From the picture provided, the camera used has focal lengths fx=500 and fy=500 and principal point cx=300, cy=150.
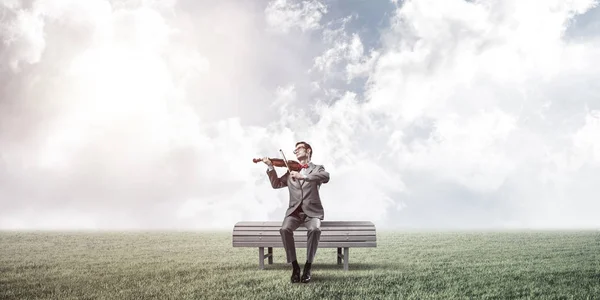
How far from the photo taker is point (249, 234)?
8.11 m

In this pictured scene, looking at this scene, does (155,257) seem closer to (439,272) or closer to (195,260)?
(195,260)

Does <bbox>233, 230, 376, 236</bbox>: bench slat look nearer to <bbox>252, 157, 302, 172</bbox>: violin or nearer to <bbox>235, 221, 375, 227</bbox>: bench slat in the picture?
<bbox>235, 221, 375, 227</bbox>: bench slat

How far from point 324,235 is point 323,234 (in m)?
0.03

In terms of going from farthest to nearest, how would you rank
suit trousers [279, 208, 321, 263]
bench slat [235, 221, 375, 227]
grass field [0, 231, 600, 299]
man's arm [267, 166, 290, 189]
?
bench slat [235, 221, 375, 227] → man's arm [267, 166, 290, 189] → suit trousers [279, 208, 321, 263] → grass field [0, 231, 600, 299]

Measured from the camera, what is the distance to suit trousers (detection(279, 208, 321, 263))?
7.11 m

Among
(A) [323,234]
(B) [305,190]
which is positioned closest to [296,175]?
(B) [305,190]

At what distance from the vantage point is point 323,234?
780 cm

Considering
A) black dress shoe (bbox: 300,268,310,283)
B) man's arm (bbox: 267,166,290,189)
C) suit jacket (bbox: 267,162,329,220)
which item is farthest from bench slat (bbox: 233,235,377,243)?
black dress shoe (bbox: 300,268,310,283)

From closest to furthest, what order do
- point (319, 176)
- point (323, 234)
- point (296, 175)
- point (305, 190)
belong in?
1. point (296, 175)
2. point (319, 176)
3. point (305, 190)
4. point (323, 234)

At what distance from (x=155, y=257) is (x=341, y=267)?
4.07 meters

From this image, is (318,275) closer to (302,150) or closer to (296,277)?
(296,277)

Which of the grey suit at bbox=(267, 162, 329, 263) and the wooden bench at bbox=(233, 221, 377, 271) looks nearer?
the grey suit at bbox=(267, 162, 329, 263)

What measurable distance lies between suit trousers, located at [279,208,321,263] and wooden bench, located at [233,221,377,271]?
175mm

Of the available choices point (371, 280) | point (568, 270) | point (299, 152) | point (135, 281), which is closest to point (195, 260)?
point (135, 281)
